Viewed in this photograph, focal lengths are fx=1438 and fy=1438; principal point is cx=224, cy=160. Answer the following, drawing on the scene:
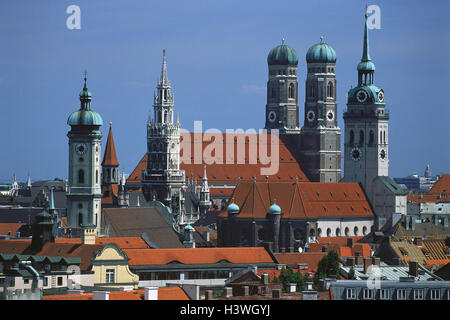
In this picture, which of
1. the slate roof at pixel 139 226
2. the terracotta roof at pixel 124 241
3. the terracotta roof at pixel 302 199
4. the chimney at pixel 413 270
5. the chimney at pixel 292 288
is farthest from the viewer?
the terracotta roof at pixel 302 199

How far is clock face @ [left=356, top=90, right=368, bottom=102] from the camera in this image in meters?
143

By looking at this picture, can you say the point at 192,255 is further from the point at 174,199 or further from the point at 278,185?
the point at 174,199

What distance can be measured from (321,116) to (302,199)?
2153 inches

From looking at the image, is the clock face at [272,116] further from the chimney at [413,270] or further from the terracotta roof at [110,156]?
the chimney at [413,270]

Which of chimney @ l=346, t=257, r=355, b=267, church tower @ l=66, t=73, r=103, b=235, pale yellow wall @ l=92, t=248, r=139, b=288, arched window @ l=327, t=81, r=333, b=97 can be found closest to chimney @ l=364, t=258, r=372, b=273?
chimney @ l=346, t=257, r=355, b=267

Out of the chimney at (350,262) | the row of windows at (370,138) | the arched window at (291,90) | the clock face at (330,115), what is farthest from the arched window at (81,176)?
the arched window at (291,90)

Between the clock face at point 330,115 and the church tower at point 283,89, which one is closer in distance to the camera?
the clock face at point 330,115

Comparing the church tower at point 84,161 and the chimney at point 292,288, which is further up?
the church tower at point 84,161

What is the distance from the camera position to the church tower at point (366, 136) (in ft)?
464

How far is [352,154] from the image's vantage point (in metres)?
142

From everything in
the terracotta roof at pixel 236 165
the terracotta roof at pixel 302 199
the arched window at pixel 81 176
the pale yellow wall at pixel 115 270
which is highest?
the terracotta roof at pixel 236 165

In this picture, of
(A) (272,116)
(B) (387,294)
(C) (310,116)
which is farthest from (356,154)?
(B) (387,294)

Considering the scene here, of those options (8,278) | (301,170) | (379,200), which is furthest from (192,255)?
(301,170)

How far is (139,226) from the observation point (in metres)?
Result: 110
